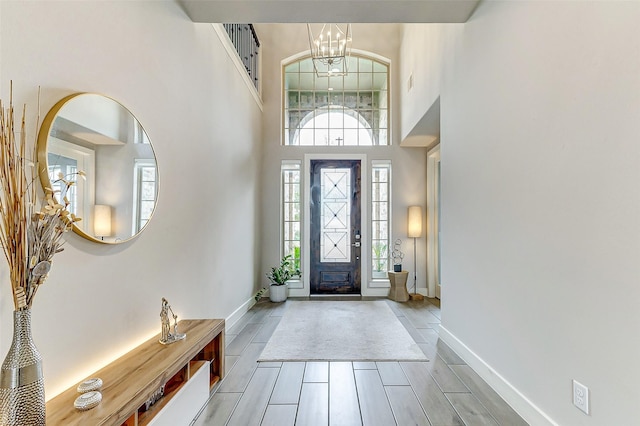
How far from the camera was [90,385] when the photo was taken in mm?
1393

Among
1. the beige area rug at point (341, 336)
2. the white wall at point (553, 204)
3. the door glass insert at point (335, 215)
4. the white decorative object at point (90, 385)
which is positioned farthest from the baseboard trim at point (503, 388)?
the door glass insert at point (335, 215)

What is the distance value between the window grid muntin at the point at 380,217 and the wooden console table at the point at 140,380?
3.66 metres

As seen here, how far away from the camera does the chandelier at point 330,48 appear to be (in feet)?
14.8

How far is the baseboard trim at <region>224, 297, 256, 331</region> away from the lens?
142 inches

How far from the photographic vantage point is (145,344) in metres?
1.97

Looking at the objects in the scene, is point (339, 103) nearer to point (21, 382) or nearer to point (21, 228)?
point (21, 228)

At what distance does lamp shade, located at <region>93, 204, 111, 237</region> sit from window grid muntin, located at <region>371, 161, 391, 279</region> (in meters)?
4.47

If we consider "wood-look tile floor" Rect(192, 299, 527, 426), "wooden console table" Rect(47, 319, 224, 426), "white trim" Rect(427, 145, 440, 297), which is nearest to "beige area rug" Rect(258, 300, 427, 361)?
"wood-look tile floor" Rect(192, 299, 527, 426)

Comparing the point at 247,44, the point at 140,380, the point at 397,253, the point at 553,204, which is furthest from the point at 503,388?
the point at 247,44

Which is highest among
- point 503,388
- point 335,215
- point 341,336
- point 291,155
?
point 291,155

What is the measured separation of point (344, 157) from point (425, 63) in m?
2.03

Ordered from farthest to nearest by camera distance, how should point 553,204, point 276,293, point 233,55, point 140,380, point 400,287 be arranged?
point 400,287
point 276,293
point 233,55
point 553,204
point 140,380

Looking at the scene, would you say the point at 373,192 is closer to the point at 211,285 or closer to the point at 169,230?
the point at 211,285

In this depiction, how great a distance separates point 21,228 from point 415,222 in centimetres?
505
